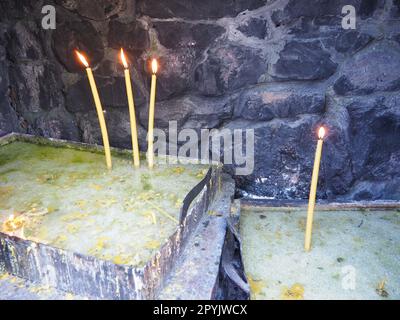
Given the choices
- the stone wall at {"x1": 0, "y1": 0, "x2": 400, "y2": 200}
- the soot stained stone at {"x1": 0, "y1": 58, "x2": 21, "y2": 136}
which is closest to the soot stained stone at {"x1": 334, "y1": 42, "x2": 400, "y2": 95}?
the stone wall at {"x1": 0, "y1": 0, "x2": 400, "y2": 200}

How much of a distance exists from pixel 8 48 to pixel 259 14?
1.14 metres

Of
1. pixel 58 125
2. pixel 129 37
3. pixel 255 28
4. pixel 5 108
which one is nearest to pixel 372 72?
pixel 255 28

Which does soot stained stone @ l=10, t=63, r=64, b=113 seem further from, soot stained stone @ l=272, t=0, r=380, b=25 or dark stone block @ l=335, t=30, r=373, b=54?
dark stone block @ l=335, t=30, r=373, b=54

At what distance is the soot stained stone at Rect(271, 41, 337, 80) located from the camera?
57.6 inches

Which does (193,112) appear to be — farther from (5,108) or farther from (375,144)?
(5,108)

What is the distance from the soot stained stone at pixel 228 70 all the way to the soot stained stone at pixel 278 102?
0.19 ft

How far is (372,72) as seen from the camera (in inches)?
57.7

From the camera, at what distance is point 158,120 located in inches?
65.5

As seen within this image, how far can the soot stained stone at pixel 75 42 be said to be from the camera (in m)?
1.60

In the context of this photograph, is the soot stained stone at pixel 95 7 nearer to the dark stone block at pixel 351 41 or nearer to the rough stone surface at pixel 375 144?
the dark stone block at pixel 351 41

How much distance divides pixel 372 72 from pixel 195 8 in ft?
2.30

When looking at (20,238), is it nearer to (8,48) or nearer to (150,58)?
(150,58)

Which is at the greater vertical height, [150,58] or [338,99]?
[150,58]
